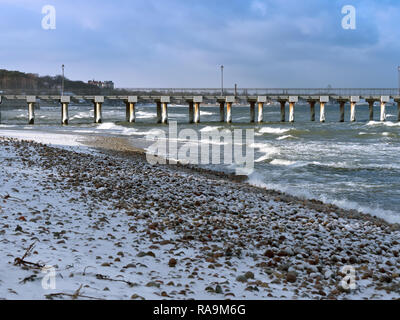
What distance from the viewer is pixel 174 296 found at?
4648mm

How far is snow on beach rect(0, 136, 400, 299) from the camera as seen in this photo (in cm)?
489

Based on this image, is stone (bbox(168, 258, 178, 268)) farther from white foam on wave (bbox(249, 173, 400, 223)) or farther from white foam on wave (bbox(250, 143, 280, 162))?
white foam on wave (bbox(250, 143, 280, 162))

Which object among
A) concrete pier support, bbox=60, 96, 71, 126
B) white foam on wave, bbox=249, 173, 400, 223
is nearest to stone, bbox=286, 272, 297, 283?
white foam on wave, bbox=249, 173, 400, 223

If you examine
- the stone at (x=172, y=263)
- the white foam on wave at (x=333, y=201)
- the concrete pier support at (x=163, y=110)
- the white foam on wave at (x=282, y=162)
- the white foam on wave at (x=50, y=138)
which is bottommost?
the white foam on wave at (x=333, y=201)

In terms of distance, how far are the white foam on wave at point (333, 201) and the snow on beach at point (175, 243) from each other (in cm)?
82

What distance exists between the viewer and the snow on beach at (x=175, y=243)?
4.89 m

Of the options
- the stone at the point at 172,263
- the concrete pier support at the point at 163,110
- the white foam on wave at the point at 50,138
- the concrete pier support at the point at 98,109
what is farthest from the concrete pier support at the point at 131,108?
the stone at the point at 172,263

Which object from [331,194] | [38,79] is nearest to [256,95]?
[331,194]

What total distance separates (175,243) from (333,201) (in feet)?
23.5

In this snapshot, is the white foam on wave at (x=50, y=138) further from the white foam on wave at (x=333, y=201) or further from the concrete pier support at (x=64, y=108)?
the concrete pier support at (x=64, y=108)

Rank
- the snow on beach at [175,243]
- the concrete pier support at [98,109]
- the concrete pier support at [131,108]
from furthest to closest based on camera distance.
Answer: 1. the concrete pier support at [131,108]
2. the concrete pier support at [98,109]
3. the snow on beach at [175,243]

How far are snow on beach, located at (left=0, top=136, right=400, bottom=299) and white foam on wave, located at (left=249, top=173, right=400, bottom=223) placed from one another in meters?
0.82
